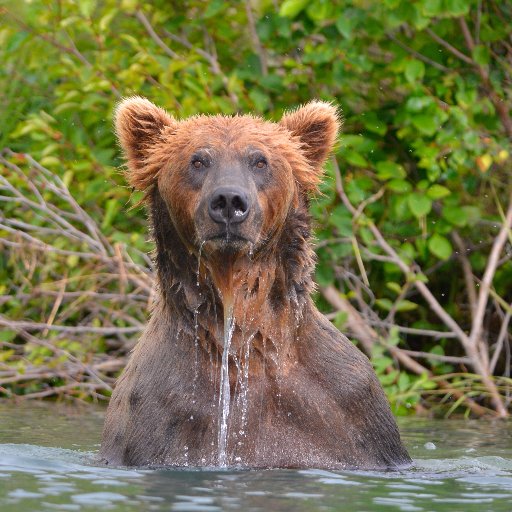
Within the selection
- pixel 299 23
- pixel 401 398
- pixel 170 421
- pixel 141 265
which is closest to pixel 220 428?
pixel 170 421

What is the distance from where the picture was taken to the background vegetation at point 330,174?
885 centimetres

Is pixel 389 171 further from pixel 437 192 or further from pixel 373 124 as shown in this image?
pixel 373 124

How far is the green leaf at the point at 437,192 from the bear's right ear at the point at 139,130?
3306mm

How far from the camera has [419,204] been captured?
28.9 ft

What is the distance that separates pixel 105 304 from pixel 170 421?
440 centimetres

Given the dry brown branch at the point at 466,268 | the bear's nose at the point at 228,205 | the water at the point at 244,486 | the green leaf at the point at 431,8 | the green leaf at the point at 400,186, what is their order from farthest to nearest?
the dry brown branch at the point at 466,268 → the green leaf at the point at 400,186 → the green leaf at the point at 431,8 → the bear's nose at the point at 228,205 → the water at the point at 244,486

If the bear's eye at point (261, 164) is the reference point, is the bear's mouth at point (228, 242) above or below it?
below

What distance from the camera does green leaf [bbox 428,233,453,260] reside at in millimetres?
8859

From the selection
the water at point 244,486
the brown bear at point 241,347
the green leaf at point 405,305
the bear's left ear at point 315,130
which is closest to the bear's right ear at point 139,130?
the brown bear at point 241,347

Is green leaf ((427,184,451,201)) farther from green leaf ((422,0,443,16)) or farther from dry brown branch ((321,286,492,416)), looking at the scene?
green leaf ((422,0,443,16))

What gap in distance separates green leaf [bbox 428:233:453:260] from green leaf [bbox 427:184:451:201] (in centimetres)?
32

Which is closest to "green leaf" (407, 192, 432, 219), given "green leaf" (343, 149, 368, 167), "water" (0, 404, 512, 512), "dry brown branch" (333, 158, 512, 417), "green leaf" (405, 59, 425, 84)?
"dry brown branch" (333, 158, 512, 417)

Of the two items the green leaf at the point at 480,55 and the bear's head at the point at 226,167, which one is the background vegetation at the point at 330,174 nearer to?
the green leaf at the point at 480,55

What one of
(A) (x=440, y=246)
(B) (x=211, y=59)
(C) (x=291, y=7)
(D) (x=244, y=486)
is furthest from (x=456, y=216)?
(D) (x=244, y=486)
